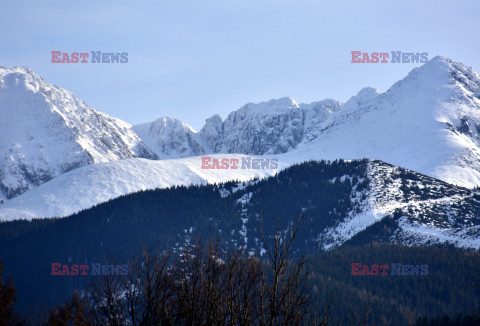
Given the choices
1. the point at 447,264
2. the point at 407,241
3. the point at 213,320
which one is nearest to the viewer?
the point at 213,320

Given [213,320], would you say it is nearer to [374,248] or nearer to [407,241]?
[374,248]

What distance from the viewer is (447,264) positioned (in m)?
125

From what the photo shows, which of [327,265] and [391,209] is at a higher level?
[391,209]

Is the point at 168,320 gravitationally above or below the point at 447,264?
above

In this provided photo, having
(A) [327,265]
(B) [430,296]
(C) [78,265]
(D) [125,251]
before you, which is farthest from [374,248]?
(C) [78,265]

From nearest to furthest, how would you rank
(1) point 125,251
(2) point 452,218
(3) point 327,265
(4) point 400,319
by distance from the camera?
(4) point 400,319 < (3) point 327,265 < (2) point 452,218 < (1) point 125,251

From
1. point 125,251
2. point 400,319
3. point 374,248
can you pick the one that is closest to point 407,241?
point 374,248

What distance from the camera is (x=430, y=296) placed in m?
117

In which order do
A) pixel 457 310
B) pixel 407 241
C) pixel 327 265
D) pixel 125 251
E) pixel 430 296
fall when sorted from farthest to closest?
pixel 125 251 → pixel 407 241 → pixel 327 265 → pixel 430 296 → pixel 457 310

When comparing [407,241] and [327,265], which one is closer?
[327,265]

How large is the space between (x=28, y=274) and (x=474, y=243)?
167m

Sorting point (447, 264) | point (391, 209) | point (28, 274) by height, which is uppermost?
point (391, 209)

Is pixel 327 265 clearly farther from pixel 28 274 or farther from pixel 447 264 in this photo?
pixel 28 274

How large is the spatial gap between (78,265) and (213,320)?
647 ft
